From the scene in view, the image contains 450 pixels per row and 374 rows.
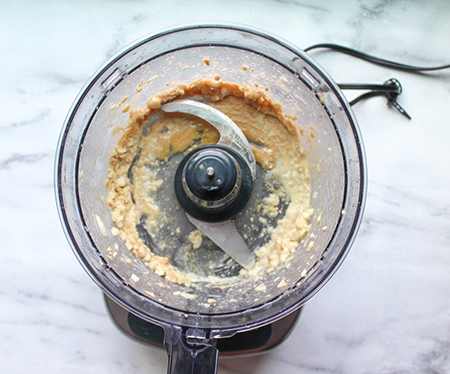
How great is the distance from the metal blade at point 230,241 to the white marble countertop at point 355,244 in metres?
0.22

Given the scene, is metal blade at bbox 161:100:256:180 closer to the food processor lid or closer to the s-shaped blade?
the s-shaped blade

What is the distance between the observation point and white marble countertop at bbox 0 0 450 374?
0.92 metres

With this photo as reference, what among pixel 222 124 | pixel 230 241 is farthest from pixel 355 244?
pixel 222 124

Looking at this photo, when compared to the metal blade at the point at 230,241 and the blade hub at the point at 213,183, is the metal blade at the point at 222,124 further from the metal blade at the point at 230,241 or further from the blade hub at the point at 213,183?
the metal blade at the point at 230,241

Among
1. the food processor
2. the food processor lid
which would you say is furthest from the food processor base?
the food processor lid

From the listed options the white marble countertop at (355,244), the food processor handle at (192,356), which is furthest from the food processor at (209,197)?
the white marble countertop at (355,244)

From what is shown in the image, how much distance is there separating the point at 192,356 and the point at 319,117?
0.52m

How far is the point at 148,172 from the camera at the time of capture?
34.6 inches

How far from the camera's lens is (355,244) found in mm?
927

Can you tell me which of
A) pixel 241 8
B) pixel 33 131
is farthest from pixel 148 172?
pixel 241 8

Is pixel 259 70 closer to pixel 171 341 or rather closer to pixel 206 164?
pixel 206 164

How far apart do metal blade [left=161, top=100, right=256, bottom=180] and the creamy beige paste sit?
0.08 feet

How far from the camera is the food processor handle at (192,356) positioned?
2.03 feet

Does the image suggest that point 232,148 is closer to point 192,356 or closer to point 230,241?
point 230,241
